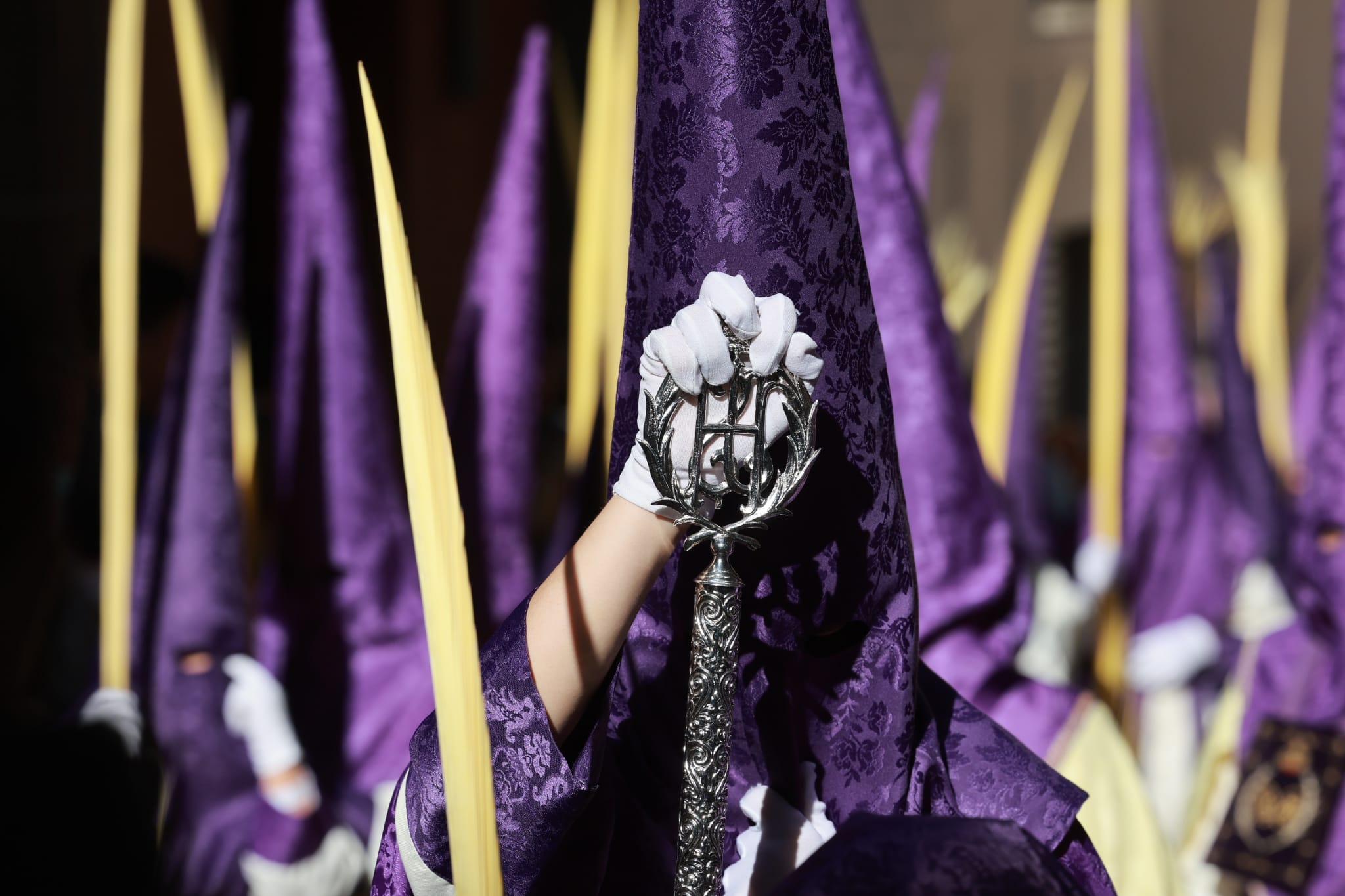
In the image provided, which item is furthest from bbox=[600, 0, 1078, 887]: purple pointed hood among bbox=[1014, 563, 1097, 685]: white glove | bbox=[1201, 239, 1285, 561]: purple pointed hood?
bbox=[1201, 239, 1285, 561]: purple pointed hood

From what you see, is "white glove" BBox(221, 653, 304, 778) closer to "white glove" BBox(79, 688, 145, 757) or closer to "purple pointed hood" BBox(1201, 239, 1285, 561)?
"white glove" BBox(79, 688, 145, 757)

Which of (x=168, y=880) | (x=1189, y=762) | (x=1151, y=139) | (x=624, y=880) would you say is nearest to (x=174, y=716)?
(x=168, y=880)

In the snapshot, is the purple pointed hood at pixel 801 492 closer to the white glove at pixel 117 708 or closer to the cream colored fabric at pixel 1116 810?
the cream colored fabric at pixel 1116 810

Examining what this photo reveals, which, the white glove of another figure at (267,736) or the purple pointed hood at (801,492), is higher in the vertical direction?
Result: the purple pointed hood at (801,492)

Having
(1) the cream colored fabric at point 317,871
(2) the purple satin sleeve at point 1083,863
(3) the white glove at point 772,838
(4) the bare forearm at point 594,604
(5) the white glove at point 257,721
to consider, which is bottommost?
(1) the cream colored fabric at point 317,871

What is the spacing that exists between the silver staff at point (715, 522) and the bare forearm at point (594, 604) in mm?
29

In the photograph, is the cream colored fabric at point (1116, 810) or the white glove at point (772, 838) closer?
the white glove at point (772, 838)

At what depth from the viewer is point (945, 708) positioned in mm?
710

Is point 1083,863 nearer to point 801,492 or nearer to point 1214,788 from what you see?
point 801,492

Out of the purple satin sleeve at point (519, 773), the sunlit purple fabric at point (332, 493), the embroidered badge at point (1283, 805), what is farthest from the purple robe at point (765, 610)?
the embroidered badge at point (1283, 805)

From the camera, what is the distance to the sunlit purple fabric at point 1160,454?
1595 mm

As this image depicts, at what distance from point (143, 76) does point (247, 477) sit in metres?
0.78

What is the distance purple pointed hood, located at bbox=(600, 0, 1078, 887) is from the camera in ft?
1.97

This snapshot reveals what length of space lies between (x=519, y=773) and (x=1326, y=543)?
1064 millimetres
